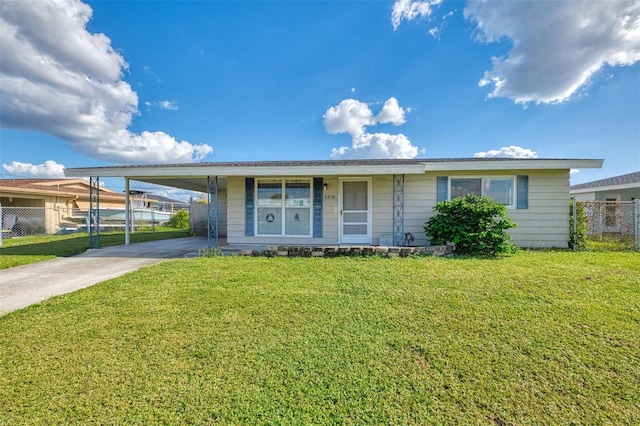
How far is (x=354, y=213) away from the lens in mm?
8109

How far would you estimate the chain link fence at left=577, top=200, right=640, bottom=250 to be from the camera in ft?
24.7

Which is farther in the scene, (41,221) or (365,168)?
(41,221)

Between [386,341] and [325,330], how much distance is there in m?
0.69

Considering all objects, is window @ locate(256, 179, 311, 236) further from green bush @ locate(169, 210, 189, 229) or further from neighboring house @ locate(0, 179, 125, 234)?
green bush @ locate(169, 210, 189, 229)

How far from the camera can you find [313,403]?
1.90 meters

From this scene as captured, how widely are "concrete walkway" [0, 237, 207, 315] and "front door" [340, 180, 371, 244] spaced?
4.60 m

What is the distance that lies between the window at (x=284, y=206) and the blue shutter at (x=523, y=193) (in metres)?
6.54

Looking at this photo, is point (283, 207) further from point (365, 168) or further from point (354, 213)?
point (365, 168)

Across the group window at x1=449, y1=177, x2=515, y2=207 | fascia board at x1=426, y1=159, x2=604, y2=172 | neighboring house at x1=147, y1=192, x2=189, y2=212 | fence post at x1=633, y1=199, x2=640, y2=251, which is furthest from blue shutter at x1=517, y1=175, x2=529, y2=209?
neighboring house at x1=147, y1=192, x2=189, y2=212

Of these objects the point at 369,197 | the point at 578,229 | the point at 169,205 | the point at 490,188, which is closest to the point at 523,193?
the point at 490,188

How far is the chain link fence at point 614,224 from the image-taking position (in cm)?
752

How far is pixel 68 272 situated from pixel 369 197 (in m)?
7.71

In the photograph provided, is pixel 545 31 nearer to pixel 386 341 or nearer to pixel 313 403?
pixel 386 341

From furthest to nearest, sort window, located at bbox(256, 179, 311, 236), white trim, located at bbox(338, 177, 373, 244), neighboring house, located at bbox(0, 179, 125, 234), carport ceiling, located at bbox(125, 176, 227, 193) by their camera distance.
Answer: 1. neighboring house, located at bbox(0, 179, 125, 234)
2. carport ceiling, located at bbox(125, 176, 227, 193)
3. window, located at bbox(256, 179, 311, 236)
4. white trim, located at bbox(338, 177, 373, 244)
